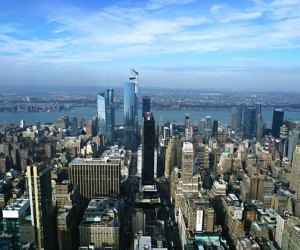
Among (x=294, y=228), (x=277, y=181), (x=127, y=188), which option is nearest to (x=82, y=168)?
(x=127, y=188)

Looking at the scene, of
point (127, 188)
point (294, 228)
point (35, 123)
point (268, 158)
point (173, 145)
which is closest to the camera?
point (294, 228)

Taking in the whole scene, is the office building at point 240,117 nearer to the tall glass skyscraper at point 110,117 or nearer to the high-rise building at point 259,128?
the high-rise building at point 259,128

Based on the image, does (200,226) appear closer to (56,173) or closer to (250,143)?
(56,173)

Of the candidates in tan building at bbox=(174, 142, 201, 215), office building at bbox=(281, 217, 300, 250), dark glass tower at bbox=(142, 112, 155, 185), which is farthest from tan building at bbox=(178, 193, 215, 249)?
dark glass tower at bbox=(142, 112, 155, 185)

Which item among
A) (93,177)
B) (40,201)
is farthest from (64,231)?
(93,177)

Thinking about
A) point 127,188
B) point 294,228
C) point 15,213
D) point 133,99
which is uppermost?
point 133,99
